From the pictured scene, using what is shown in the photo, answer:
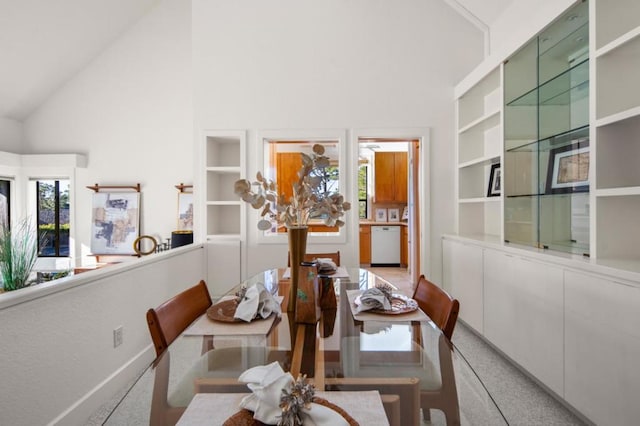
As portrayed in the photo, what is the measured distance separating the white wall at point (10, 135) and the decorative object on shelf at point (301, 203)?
6.14 meters

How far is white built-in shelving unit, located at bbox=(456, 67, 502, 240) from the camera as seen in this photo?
3.47 metres

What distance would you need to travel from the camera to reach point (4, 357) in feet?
4.53

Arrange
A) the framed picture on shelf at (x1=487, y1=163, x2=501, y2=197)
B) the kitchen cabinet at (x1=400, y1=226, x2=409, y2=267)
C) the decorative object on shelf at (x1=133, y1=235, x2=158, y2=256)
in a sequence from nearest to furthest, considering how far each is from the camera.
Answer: the framed picture on shelf at (x1=487, y1=163, x2=501, y2=197)
the decorative object on shelf at (x1=133, y1=235, x2=158, y2=256)
the kitchen cabinet at (x1=400, y1=226, x2=409, y2=267)

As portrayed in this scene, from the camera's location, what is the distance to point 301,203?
1517 millimetres

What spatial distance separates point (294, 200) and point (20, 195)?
629 centimetres

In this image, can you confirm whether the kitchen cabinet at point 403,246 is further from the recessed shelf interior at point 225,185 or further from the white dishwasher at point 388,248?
the recessed shelf interior at point 225,185

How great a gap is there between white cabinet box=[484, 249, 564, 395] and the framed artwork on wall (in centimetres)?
507

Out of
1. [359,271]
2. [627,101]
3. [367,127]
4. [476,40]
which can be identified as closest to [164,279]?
[359,271]

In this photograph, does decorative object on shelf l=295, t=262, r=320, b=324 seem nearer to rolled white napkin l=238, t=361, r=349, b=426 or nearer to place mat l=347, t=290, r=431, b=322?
place mat l=347, t=290, r=431, b=322

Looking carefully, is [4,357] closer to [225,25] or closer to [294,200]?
[294,200]

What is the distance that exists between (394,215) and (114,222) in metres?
5.15

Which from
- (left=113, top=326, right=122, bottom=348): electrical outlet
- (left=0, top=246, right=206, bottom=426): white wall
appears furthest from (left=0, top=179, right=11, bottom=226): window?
(left=113, top=326, right=122, bottom=348): electrical outlet

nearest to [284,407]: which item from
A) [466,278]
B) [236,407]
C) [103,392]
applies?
[236,407]

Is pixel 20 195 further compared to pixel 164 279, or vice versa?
pixel 20 195
